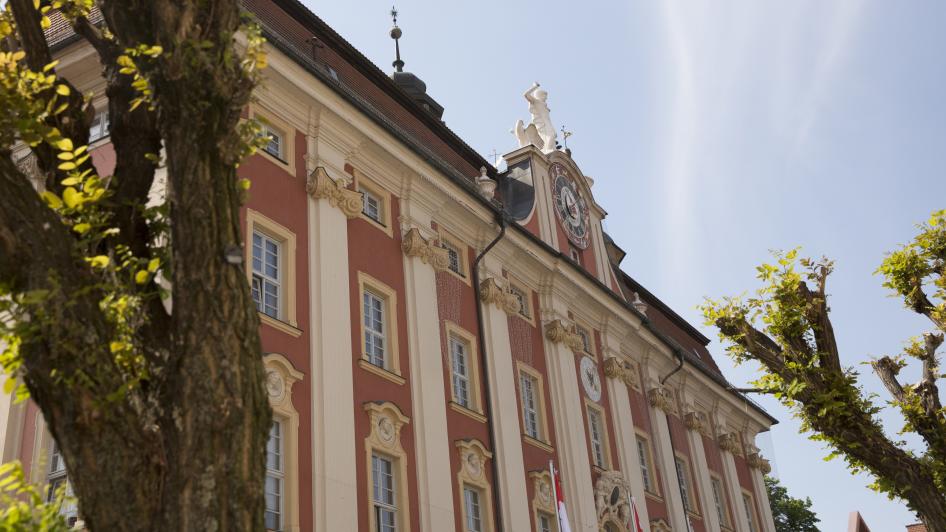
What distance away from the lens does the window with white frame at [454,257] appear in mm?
20828

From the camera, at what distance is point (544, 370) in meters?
22.4

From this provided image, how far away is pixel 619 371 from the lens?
25281 millimetres

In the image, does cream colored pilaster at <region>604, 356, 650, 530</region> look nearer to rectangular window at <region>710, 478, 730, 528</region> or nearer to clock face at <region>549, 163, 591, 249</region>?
clock face at <region>549, 163, 591, 249</region>

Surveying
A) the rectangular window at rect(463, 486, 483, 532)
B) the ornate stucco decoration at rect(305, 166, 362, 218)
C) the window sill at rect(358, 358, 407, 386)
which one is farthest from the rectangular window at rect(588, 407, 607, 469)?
the ornate stucco decoration at rect(305, 166, 362, 218)

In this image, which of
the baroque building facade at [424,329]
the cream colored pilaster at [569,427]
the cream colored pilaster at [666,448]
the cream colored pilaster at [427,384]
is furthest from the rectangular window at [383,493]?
the cream colored pilaster at [666,448]

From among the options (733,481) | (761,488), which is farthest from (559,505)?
(761,488)

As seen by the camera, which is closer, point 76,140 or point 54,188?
point 54,188

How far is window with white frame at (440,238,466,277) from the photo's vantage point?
68.3 ft

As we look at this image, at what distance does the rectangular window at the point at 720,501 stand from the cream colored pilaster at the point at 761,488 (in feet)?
9.77

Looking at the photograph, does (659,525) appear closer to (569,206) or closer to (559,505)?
(559,505)

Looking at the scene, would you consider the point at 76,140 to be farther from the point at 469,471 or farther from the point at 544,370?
the point at 544,370

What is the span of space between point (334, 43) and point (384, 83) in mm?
1356

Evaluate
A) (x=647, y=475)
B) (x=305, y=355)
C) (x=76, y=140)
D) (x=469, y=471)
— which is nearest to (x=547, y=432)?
(x=469, y=471)

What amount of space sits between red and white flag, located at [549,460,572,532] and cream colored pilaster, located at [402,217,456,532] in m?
2.83
